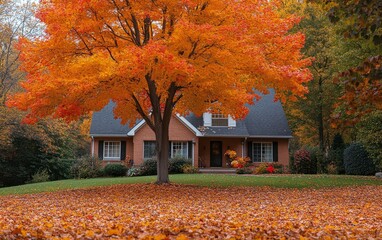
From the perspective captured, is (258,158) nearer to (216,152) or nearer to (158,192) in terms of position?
(216,152)

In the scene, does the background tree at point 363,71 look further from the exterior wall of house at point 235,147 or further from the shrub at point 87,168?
the exterior wall of house at point 235,147

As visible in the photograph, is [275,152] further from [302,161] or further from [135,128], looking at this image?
[135,128]

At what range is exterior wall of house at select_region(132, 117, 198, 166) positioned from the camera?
109 ft

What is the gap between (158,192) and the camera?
55.3 ft

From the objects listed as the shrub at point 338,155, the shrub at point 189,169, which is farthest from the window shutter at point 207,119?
the shrub at point 338,155

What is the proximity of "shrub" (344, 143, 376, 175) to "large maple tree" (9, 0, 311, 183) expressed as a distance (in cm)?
1505

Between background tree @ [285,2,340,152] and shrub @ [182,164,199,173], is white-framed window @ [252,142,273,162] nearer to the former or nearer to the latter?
background tree @ [285,2,340,152]

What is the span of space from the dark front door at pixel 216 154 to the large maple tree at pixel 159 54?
17.0 metres

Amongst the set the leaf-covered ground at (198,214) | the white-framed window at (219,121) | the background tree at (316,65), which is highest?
the background tree at (316,65)

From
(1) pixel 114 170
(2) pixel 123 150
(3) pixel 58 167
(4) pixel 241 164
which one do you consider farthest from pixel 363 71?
(3) pixel 58 167

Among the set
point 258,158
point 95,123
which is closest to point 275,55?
point 258,158

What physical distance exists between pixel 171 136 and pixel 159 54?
19531 mm

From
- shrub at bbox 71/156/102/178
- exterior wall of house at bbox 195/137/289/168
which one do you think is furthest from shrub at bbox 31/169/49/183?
exterior wall of house at bbox 195/137/289/168

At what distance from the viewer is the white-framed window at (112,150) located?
34250mm
